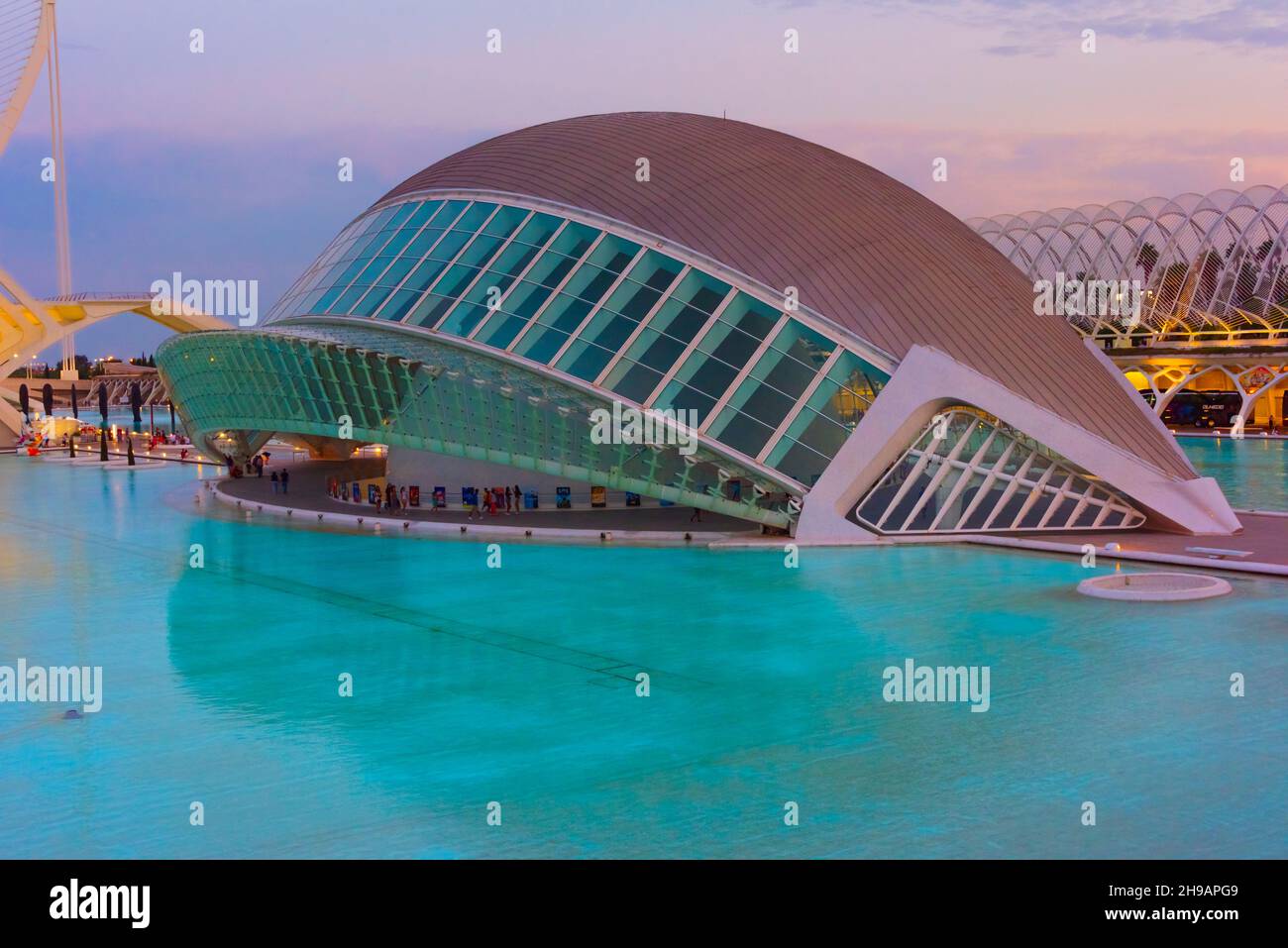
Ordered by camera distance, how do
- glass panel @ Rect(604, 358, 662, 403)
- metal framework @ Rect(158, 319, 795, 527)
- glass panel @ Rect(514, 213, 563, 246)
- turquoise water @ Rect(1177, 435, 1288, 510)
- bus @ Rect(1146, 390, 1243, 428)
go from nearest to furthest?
glass panel @ Rect(604, 358, 662, 403), metal framework @ Rect(158, 319, 795, 527), glass panel @ Rect(514, 213, 563, 246), turquoise water @ Rect(1177, 435, 1288, 510), bus @ Rect(1146, 390, 1243, 428)

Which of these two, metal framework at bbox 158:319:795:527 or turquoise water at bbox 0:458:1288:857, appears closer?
turquoise water at bbox 0:458:1288:857

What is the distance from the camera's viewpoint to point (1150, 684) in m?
16.7

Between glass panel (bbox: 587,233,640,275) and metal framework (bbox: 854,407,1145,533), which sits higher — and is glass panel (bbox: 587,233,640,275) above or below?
above

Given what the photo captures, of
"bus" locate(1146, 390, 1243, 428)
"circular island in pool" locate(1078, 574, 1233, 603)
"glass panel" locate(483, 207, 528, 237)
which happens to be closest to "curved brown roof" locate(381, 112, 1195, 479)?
"glass panel" locate(483, 207, 528, 237)

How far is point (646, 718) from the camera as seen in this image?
52.0ft

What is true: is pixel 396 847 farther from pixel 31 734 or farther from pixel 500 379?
pixel 500 379

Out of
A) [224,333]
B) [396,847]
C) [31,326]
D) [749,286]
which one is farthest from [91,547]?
[31,326]

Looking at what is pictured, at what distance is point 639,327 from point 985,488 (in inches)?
360

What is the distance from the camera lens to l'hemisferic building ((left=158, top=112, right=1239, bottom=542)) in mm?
30625

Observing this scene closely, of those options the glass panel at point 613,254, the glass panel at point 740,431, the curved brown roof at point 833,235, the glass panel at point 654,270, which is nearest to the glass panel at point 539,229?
the curved brown roof at point 833,235

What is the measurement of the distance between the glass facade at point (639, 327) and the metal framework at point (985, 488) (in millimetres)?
1884

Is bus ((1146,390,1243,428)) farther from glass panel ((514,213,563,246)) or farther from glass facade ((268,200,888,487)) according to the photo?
glass panel ((514,213,563,246))

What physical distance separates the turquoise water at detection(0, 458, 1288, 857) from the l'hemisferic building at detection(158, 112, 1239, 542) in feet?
12.7
